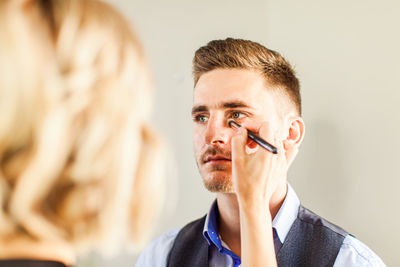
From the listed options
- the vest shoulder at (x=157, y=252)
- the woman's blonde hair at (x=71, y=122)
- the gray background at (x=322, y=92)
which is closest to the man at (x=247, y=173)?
the vest shoulder at (x=157, y=252)

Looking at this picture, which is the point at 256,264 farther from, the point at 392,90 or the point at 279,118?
the point at 392,90

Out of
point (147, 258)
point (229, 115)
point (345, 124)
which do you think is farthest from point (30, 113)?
point (345, 124)

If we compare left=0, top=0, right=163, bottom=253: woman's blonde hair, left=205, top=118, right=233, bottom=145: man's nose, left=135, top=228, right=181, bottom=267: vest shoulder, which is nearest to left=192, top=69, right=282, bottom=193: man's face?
left=205, top=118, right=233, bottom=145: man's nose

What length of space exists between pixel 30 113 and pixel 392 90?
3.01 feet

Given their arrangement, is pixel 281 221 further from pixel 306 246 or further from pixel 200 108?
pixel 200 108

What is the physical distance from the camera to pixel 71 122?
450 mm

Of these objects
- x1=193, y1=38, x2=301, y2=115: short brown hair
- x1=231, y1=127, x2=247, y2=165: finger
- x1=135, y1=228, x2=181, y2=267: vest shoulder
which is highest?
x1=193, y1=38, x2=301, y2=115: short brown hair

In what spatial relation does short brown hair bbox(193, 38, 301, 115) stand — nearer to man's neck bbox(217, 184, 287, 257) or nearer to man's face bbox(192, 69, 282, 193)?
man's face bbox(192, 69, 282, 193)

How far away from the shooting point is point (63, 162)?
0.45m

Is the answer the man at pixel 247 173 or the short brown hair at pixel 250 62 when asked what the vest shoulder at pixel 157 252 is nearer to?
the man at pixel 247 173

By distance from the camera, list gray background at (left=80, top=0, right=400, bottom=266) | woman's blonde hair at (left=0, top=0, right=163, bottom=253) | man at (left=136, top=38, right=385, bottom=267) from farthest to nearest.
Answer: gray background at (left=80, top=0, right=400, bottom=266) < man at (left=136, top=38, right=385, bottom=267) < woman's blonde hair at (left=0, top=0, right=163, bottom=253)

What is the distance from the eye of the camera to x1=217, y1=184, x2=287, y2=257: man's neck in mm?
1036

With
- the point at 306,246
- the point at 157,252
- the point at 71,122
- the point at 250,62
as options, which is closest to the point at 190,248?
the point at 157,252

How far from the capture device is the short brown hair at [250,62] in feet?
3.64
